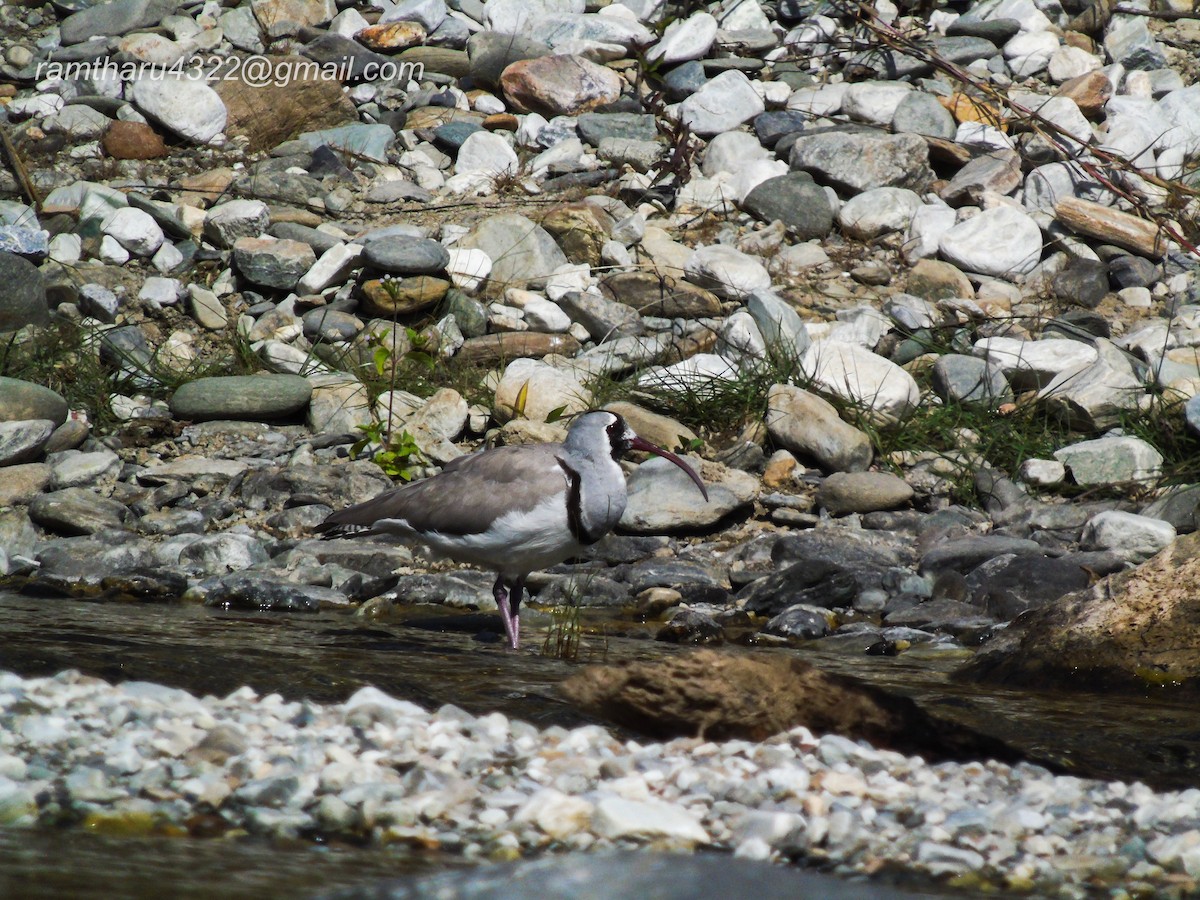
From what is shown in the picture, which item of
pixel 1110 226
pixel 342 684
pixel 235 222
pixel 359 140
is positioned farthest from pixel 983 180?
pixel 342 684

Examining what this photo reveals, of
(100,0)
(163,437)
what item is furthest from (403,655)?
(100,0)

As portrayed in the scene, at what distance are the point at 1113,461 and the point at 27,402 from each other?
20.8 ft

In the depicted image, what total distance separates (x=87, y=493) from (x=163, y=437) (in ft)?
3.52

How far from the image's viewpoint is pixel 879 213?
10.2 m

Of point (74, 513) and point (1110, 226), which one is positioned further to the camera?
point (1110, 226)

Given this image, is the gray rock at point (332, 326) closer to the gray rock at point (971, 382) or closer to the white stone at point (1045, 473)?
the gray rock at point (971, 382)

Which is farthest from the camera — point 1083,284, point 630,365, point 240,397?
point 1083,284

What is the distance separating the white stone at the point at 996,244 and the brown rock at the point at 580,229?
101 inches

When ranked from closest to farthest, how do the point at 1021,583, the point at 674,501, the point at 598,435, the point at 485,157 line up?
the point at 598,435 → the point at 1021,583 → the point at 674,501 → the point at 485,157

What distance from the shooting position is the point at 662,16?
41.7 ft

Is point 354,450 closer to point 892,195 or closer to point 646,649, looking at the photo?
point 646,649

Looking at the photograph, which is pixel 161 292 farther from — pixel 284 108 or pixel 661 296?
pixel 661 296

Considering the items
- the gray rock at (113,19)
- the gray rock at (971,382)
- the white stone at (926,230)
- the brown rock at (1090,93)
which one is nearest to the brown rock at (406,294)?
the gray rock at (971,382)

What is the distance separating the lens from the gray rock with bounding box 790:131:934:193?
34.2 ft
